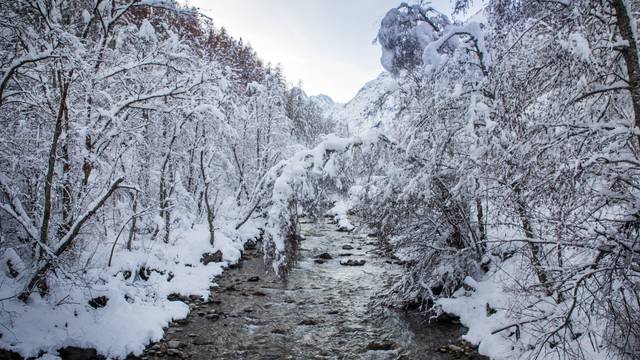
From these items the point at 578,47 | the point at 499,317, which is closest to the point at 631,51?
the point at 578,47

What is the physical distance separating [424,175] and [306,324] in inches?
196

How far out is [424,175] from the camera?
7852 mm

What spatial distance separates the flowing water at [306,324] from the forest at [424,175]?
0.64m

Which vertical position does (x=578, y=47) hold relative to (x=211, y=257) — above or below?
above

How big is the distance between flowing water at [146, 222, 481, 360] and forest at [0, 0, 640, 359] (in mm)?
644

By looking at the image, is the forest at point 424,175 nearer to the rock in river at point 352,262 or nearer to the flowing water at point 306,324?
the flowing water at point 306,324

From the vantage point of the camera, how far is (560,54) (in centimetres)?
453

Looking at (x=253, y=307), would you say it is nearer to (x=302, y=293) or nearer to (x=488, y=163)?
(x=302, y=293)

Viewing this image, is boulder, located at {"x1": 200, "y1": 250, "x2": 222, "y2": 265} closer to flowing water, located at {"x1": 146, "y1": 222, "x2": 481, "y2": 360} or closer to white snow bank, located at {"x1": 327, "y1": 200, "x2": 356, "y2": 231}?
flowing water, located at {"x1": 146, "y1": 222, "x2": 481, "y2": 360}

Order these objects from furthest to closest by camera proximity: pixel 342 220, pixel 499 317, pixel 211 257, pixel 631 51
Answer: pixel 342 220
pixel 211 257
pixel 499 317
pixel 631 51

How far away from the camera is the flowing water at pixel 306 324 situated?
8.02 metres

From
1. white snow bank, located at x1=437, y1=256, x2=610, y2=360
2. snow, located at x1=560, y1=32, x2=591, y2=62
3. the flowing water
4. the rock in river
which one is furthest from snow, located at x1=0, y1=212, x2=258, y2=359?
snow, located at x1=560, y1=32, x2=591, y2=62

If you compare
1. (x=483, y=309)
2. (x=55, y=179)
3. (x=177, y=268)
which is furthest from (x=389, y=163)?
(x=177, y=268)

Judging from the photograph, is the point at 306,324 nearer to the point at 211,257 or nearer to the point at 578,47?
the point at 211,257
